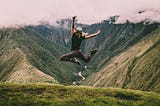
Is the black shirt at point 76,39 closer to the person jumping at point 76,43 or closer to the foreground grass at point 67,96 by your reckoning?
the person jumping at point 76,43

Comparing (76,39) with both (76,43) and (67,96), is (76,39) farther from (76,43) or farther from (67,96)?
(67,96)

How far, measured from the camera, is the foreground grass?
15462 centimetres

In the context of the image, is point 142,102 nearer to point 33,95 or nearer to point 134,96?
point 134,96

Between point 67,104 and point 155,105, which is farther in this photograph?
point 155,105

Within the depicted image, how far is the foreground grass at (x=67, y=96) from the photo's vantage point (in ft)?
507

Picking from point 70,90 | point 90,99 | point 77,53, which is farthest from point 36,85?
point 77,53

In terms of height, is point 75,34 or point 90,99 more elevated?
point 75,34

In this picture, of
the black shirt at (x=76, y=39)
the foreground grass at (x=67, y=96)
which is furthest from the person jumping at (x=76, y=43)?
the foreground grass at (x=67, y=96)

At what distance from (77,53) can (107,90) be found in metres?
163

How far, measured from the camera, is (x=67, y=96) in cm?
16850

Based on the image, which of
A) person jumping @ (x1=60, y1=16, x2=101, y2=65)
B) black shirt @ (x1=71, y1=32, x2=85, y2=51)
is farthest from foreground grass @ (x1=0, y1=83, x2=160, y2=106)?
black shirt @ (x1=71, y1=32, x2=85, y2=51)

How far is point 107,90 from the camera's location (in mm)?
192500

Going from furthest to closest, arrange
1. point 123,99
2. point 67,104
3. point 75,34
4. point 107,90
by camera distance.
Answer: point 107,90, point 123,99, point 67,104, point 75,34

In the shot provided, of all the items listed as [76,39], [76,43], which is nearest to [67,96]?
[76,43]
